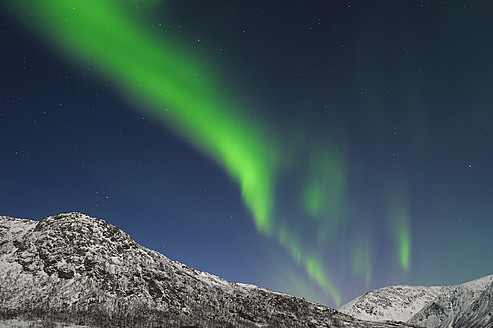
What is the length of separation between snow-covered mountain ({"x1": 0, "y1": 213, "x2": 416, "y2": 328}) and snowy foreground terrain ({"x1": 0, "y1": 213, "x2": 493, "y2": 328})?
0.25 m

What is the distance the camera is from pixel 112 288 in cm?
11081

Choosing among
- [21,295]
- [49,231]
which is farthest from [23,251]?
[21,295]

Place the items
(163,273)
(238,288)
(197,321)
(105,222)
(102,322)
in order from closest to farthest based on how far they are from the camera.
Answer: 1. (102,322)
2. (197,321)
3. (163,273)
4. (105,222)
5. (238,288)

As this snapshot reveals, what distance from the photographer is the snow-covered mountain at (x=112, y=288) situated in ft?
306

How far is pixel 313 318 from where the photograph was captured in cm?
13900

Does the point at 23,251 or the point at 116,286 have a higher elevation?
the point at 23,251

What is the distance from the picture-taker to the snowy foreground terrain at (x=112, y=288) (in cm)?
9325

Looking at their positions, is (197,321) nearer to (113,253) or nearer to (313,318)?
(113,253)

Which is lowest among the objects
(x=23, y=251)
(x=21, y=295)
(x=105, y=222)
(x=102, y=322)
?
(x=102, y=322)

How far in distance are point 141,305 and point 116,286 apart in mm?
11222

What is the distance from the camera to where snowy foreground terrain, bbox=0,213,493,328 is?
93250 millimetres

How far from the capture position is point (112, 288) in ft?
364

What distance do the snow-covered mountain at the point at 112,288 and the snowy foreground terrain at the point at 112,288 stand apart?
0.81ft

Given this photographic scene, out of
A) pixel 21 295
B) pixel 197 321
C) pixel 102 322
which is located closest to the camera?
pixel 102 322
